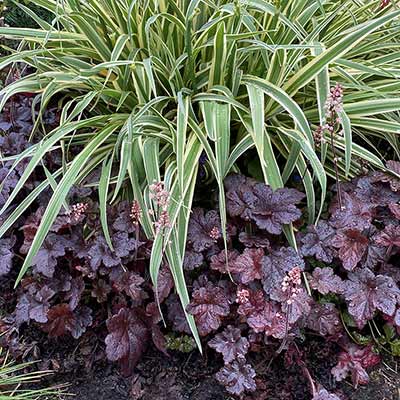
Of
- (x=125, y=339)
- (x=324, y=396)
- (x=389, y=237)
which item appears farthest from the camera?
(x=389, y=237)

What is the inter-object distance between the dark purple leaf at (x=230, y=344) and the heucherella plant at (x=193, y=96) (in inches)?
3.2

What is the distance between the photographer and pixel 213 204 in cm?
207

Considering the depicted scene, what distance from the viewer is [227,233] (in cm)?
188

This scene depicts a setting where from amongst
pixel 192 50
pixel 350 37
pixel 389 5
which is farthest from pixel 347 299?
pixel 389 5

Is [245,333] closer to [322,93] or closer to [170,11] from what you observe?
[322,93]

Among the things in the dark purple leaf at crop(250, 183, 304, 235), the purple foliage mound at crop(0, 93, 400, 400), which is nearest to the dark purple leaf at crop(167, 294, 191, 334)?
the purple foliage mound at crop(0, 93, 400, 400)

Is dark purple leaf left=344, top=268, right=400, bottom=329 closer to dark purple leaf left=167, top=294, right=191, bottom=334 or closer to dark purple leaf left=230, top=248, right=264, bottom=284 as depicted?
dark purple leaf left=230, top=248, right=264, bottom=284

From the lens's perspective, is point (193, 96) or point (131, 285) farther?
point (193, 96)

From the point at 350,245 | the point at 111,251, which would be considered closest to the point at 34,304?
the point at 111,251

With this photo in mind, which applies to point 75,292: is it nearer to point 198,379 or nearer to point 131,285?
point 131,285

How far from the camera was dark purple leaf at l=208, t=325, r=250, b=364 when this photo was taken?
5.46 feet

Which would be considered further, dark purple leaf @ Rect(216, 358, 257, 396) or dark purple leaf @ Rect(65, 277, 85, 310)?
dark purple leaf @ Rect(65, 277, 85, 310)

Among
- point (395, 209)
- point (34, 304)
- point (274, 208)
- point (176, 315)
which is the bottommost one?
point (34, 304)

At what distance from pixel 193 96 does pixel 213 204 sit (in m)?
0.39
